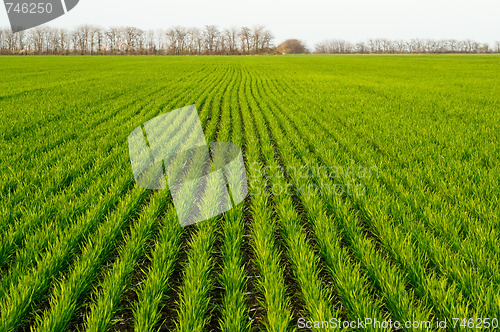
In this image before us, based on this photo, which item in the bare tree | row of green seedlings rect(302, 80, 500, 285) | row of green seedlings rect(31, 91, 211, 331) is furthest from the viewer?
the bare tree

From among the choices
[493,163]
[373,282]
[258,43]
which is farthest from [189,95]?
[258,43]

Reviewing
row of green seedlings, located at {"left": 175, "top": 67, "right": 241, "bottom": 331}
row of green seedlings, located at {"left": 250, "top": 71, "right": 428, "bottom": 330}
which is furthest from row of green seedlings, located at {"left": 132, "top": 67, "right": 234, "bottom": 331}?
row of green seedlings, located at {"left": 250, "top": 71, "right": 428, "bottom": 330}

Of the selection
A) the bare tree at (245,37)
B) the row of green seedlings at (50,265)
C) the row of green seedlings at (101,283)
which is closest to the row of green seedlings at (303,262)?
the row of green seedlings at (101,283)

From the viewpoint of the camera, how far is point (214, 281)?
2656 mm

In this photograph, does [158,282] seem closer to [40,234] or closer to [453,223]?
[40,234]

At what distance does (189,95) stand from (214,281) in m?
14.0

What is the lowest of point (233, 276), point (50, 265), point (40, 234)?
point (233, 276)

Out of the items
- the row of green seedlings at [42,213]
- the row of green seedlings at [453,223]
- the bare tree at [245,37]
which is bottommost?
the row of green seedlings at [453,223]

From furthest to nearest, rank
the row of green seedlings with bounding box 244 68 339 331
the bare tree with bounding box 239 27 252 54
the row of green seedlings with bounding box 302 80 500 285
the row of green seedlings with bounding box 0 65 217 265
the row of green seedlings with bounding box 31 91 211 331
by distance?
1. the bare tree with bounding box 239 27 252 54
2. the row of green seedlings with bounding box 0 65 217 265
3. the row of green seedlings with bounding box 302 80 500 285
4. the row of green seedlings with bounding box 244 68 339 331
5. the row of green seedlings with bounding box 31 91 211 331

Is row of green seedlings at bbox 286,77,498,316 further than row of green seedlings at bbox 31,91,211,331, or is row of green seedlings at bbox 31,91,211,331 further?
row of green seedlings at bbox 286,77,498,316

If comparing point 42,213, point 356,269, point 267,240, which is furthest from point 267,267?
point 42,213

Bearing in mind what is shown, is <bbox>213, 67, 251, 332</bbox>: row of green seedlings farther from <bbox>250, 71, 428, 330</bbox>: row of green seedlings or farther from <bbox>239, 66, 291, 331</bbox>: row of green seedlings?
<bbox>250, 71, 428, 330</bbox>: row of green seedlings

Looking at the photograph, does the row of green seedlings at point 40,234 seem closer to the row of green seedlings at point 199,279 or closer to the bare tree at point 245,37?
the row of green seedlings at point 199,279

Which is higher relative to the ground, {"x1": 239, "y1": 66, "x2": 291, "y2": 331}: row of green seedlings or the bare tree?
the bare tree
